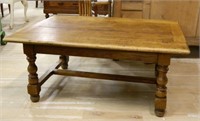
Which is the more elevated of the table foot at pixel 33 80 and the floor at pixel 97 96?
the table foot at pixel 33 80

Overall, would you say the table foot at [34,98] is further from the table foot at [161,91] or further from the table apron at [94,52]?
the table foot at [161,91]

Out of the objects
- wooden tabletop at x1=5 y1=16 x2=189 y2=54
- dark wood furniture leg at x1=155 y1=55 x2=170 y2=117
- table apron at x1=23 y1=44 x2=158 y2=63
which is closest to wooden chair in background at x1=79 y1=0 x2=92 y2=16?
wooden tabletop at x1=5 y1=16 x2=189 y2=54

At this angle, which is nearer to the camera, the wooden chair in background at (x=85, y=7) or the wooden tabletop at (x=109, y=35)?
the wooden tabletop at (x=109, y=35)

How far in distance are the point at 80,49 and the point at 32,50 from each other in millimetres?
351

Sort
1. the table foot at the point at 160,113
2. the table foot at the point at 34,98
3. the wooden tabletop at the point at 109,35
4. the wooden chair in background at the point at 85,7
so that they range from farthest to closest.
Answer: the wooden chair in background at the point at 85,7 < the table foot at the point at 34,98 < the table foot at the point at 160,113 < the wooden tabletop at the point at 109,35

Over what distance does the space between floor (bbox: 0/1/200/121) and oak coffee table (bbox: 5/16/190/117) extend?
14 cm

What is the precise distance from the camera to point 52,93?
2064 millimetres

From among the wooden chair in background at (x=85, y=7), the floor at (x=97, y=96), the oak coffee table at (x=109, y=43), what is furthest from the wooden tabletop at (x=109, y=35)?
the floor at (x=97, y=96)

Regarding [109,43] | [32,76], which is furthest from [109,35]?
[32,76]

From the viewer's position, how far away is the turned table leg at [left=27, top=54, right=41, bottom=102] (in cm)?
179

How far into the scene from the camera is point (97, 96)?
2.03 m

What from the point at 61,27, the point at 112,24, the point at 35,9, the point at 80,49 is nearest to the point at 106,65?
the point at 112,24

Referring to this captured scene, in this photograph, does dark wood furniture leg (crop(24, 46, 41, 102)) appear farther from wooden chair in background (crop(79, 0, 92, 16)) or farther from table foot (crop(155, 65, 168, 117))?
wooden chair in background (crop(79, 0, 92, 16))

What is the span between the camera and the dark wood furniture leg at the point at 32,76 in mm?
1749
